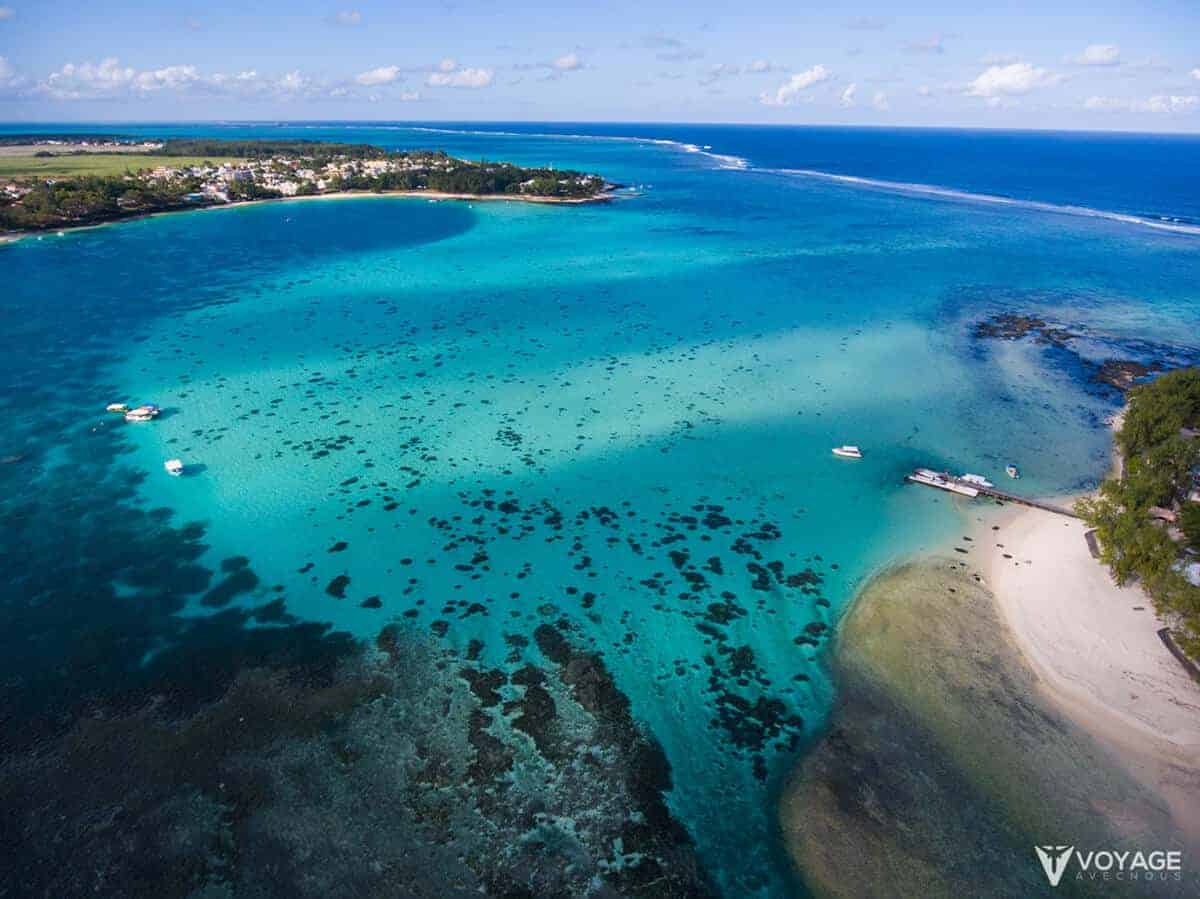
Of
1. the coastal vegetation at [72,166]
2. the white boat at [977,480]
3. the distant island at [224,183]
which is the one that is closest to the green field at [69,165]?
the coastal vegetation at [72,166]

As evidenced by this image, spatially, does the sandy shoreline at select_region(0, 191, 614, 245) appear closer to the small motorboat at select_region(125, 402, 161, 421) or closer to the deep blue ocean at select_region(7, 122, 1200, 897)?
the deep blue ocean at select_region(7, 122, 1200, 897)

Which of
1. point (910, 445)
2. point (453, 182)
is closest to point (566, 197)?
point (453, 182)

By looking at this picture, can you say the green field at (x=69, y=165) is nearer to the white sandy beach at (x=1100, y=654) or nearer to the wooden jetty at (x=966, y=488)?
the wooden jetty at (x=966, y=488)

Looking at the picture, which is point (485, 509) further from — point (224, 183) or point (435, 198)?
point (224, 183)

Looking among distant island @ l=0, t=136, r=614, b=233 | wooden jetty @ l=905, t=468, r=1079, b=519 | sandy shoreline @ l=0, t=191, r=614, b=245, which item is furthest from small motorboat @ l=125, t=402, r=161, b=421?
sandy shoreline @ l=0, t=191, r=614, b=245

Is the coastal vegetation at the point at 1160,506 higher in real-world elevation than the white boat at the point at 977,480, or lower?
higher

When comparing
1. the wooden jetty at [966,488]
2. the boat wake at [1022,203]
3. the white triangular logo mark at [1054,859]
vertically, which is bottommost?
Result: the white triangular logo mark at [1054,859]

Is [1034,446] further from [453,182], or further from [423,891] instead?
[453,182]
